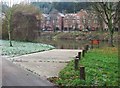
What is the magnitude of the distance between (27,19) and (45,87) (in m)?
35.6

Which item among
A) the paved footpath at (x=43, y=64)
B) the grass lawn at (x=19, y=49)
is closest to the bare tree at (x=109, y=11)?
the grass lawn at (x=19, y=49)

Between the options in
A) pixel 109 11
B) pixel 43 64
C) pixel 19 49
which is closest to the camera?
pixel 43 64

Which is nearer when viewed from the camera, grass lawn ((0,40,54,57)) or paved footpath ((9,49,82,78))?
paved footpath ((9,49,82,78))

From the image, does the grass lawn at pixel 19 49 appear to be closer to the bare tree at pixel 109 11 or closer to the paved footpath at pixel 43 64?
the paved footpath at pixel 43 64

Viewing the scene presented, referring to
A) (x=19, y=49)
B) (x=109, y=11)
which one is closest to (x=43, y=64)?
(x=19, y=49)

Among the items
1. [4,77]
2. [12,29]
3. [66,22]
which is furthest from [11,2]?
[66,22]

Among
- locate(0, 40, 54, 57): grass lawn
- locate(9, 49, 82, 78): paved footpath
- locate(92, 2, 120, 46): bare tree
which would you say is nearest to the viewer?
locate(9, 49, 82, 78): paved footpath

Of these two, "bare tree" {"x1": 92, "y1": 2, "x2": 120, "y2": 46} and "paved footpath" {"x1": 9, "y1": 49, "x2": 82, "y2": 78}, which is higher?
"bare tree" {"x1": 92, "y1": 2, "x2": 120, "y2": 46}

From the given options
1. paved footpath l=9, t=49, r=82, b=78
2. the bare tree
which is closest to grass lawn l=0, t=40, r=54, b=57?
paved footpath l=9, t=49, r=82, b=78

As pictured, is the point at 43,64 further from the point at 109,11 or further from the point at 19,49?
the point at 109,11

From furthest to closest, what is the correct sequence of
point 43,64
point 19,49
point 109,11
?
point 109,11 → point 19,49 → point 43,64

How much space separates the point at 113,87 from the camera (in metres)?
8.79

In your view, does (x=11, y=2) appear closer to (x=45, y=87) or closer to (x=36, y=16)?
(x=36, y=16)

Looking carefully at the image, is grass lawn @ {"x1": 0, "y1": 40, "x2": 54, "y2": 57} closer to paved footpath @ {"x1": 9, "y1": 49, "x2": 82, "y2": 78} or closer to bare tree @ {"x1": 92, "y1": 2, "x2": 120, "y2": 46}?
paved footpath @ {"x1": 9, "y1": 49, "x2": 82, "y2": 78}
